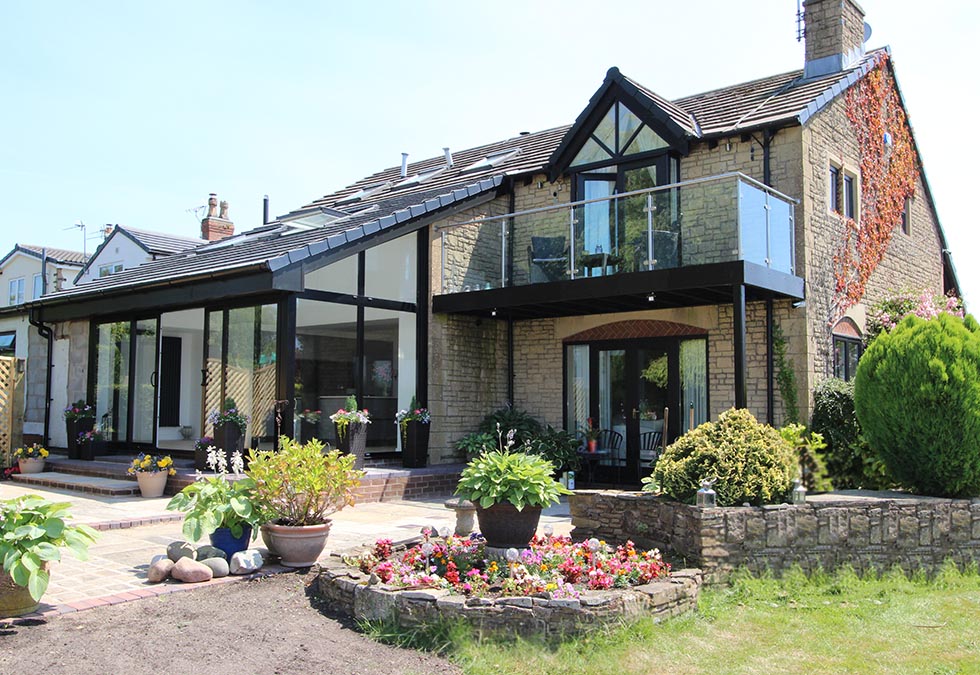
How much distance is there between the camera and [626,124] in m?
13.1

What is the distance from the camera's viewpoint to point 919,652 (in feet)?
16.2

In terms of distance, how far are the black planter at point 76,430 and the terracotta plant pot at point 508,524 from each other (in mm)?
9756

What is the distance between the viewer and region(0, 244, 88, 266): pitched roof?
3036cm

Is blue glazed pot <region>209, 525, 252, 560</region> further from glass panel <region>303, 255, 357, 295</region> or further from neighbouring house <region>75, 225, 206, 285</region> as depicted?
neighbouring house <region>75, 225, 206, 285</region>

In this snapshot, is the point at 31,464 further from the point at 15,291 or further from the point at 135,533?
the point at 15,291

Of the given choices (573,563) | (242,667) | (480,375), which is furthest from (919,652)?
(480,375)

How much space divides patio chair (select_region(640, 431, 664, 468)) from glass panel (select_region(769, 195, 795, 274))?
3.11 m

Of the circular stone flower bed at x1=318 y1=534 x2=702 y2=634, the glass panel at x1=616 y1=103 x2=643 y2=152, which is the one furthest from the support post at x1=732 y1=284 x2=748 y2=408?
the circular stone flower bed at x1=318 y1=534 x2=702 y2=634

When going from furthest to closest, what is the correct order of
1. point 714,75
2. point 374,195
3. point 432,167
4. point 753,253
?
1. point 432,167
2. point 374,195
3. point 714,75
4. point 753,253

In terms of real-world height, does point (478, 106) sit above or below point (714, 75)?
below

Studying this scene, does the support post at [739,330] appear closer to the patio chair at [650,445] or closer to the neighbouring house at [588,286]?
the neighbouring house at [588,286]

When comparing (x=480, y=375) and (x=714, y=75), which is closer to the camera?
(x=480, y=375)

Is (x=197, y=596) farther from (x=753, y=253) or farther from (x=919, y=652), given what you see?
(x=753, y=253)

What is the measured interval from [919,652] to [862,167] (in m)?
10.2
